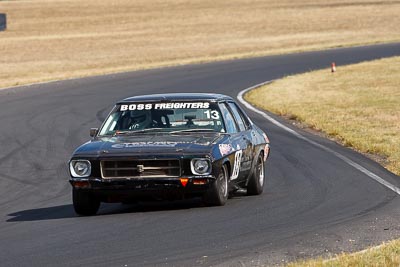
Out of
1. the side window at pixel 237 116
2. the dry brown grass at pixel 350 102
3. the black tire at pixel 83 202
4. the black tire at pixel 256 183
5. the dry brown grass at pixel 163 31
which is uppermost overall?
the side window at pixel 237 116

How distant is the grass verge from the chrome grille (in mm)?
2920

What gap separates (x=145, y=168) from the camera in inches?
415

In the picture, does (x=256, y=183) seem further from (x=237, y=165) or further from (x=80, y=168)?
(x=80, y=168)

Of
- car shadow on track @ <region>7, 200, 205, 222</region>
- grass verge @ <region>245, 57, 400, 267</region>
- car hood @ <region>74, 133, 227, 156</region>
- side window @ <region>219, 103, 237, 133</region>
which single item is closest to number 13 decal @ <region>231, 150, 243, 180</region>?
car hood @ <region>74, 133, 227, 156</region>

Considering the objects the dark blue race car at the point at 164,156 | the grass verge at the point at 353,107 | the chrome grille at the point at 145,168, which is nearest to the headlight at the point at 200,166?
the dark blue race car at the point at 164,156

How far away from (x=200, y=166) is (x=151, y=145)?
57cm

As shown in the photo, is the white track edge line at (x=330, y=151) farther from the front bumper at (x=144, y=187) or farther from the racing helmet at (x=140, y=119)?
the racing helmet at (x=140, y=119)

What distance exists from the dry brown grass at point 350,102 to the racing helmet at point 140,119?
3.80 metres

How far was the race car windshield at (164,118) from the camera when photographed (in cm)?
1164

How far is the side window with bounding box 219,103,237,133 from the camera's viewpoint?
38.7 feet

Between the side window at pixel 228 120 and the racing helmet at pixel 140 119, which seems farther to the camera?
the side window at pixel 228 120

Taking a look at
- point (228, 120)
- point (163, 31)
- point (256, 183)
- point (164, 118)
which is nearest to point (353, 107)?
point (256, 183)

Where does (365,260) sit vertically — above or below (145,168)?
above

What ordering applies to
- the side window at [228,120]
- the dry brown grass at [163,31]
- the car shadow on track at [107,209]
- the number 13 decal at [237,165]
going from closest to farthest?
the car shadow on track at [107,209] < the number 13 decal at [237,165] < the side window at [228,120] < the dry brown grass at [163,31]
